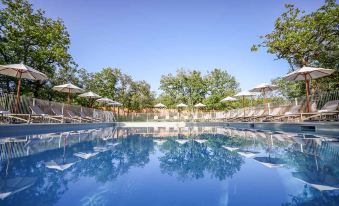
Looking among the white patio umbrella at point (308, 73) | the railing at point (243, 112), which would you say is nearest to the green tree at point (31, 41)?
the railing at point (243, 112)

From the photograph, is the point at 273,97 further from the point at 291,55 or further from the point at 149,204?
the point at 149,204

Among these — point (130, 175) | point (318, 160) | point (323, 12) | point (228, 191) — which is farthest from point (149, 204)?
point (323, 12)

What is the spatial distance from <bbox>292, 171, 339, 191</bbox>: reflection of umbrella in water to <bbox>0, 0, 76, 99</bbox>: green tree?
59.0 feet

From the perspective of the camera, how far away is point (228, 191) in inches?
84.4

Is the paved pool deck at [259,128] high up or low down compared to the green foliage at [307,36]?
down

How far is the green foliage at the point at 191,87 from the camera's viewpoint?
89.1ft

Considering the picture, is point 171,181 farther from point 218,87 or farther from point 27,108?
point 218,87

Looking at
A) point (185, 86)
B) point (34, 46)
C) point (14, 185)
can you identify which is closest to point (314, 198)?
point (14, 185)

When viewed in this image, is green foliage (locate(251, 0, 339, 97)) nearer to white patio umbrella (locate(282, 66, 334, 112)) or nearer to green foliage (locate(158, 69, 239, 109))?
white patio umbrella (locate(282, 66, 334, 112))

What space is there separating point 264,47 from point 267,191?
12544 millimetres

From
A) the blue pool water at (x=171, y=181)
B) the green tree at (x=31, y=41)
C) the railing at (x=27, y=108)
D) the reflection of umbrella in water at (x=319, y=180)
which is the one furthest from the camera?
the green tree at (x=31, y=41)

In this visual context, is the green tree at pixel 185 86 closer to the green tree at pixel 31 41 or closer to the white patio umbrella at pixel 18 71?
the green tree at pixel 31 41

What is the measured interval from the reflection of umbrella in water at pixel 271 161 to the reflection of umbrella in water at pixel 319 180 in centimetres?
54

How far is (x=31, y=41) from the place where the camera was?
15.7 meters
